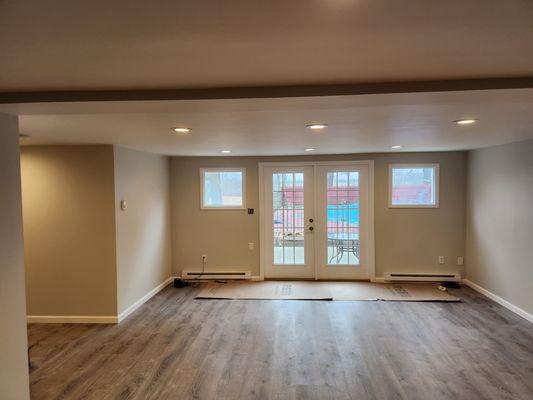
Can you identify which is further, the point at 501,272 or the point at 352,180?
the point at 352,180

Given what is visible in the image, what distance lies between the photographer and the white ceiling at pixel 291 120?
1.72 m

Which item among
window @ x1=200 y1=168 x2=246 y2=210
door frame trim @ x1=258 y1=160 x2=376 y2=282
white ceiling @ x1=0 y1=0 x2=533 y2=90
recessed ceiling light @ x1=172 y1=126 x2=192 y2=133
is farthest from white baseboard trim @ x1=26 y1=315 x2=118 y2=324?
white ceiling @ x1=0 y1=0 x2=533 y2=90

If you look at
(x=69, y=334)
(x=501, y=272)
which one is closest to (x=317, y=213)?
(x=501, y=272)

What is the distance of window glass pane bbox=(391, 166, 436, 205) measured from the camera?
548cm

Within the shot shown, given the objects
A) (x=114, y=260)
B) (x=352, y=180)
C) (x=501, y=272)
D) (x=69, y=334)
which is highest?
(x=352, y=180)

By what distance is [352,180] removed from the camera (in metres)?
5.62

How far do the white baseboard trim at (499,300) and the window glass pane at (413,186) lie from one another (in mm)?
1364

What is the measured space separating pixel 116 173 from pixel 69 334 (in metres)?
1.86

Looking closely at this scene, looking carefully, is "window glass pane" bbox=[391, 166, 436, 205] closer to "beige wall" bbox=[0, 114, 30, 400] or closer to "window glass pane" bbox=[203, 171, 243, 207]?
"window glass pane" bbox=[203, 171, 243, 207]

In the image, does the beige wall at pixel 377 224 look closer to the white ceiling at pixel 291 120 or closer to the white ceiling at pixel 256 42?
the white ceiling at pixel 291 120

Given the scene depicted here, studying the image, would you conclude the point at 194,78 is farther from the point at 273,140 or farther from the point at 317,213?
the point at 317,213

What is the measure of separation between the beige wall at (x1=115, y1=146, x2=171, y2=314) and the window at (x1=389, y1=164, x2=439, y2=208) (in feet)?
12.2

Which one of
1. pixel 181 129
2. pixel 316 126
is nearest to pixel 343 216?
pixel 316 126

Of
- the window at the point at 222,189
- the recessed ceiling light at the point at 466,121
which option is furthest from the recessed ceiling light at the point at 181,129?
the window at the point at 222,189
